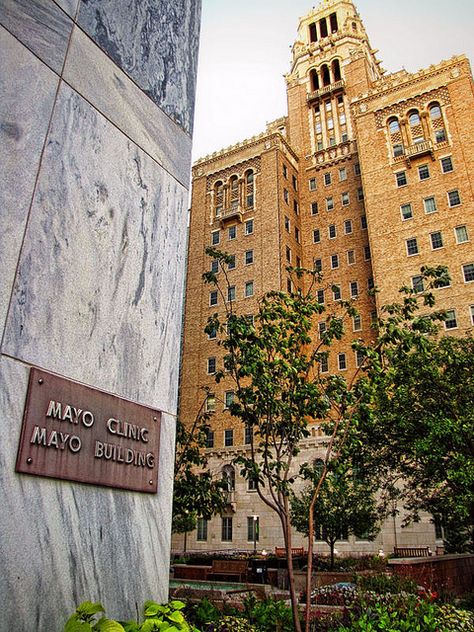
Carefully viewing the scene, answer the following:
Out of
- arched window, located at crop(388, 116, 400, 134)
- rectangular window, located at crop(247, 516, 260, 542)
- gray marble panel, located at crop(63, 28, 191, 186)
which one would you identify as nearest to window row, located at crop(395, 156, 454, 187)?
arched window, located at crop(388, 116, 400, 134)

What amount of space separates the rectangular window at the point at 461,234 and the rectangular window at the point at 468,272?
2168mm

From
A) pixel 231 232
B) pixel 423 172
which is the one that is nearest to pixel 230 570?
pixel 423 172

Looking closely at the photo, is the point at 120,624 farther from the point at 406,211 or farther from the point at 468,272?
the point at 406,211

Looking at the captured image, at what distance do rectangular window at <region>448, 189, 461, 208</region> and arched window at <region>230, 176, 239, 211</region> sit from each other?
2102 cm

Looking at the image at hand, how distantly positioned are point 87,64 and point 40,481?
308cm

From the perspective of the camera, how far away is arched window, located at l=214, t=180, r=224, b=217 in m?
56.5

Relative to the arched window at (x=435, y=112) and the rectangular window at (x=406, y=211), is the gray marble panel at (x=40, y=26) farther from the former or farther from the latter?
the arched window at (x=435, y=112)

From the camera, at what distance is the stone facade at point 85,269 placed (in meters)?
2.95

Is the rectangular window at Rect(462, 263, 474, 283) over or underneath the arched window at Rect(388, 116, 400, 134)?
underneath

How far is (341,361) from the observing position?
44875mm

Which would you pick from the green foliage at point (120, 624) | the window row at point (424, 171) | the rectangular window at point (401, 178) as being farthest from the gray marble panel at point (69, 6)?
the rectangular window at point (401, 178)

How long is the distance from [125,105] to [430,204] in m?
43.2

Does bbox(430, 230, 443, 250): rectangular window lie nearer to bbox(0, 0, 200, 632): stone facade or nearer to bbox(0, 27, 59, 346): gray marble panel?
bbox(0, 0, 200, 632): stone facade

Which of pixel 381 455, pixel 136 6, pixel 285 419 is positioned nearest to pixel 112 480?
pixel 136 6
